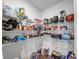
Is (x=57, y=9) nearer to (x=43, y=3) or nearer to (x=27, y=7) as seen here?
(x=43, y=3)

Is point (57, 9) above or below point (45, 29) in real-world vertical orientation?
above

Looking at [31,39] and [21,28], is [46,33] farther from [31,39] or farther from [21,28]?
[21,28]

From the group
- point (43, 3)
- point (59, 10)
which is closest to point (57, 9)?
point (59, 10)

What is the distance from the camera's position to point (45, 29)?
4.34ft

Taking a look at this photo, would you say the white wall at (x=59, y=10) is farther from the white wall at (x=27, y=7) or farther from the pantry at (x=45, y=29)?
the white wall at (x=27, y=7)

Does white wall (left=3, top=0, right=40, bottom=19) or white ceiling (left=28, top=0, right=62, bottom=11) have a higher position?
white ceiling (left=28, top=0, right=62, bottom=11)

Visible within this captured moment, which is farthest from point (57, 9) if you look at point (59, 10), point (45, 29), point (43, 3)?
point (45, 29)

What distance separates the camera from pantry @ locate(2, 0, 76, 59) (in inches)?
46.2


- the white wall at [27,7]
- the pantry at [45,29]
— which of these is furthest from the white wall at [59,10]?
the white wall at [27,7]

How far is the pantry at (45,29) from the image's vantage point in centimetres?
117

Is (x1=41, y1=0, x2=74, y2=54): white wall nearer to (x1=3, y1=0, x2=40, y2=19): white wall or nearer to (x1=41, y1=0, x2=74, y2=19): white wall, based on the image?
(x1=41, y1=0, x2=74, y2=19): white wall

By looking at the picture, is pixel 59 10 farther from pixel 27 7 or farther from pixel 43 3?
pixel 27 7

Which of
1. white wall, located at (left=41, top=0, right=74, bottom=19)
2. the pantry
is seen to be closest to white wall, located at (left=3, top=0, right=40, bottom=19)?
the pantry

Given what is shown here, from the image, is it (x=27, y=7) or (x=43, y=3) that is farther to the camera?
(x=43, y=3)
